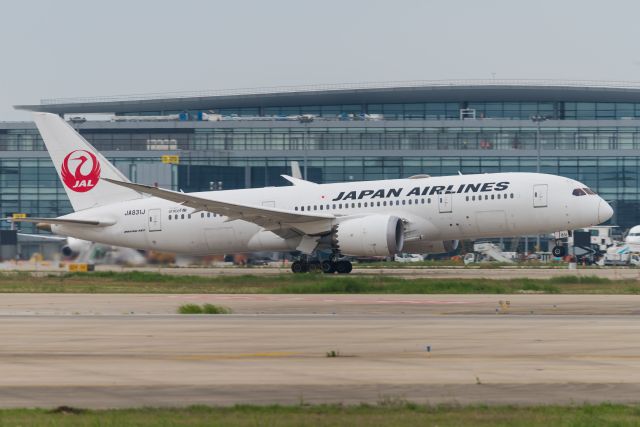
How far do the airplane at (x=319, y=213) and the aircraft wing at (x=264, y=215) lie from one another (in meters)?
0.06

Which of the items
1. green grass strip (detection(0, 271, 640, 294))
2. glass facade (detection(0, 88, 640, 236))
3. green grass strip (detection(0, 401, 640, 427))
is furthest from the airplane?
glass facade (detection(0, 88, 640, 236))

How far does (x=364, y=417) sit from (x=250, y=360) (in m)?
6.53

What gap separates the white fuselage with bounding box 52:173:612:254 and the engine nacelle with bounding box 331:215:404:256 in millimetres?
1032

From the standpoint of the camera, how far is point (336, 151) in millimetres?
117312

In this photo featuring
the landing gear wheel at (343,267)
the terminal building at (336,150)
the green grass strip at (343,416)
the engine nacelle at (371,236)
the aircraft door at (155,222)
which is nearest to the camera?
the green grass strip at (343,416)

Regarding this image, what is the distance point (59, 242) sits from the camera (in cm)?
6725

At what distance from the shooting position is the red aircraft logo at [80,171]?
192 feet

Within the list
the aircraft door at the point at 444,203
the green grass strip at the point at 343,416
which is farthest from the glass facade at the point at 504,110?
the green grass strip at the point at 343,416

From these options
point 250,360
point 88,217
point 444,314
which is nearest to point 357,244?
point 88,217

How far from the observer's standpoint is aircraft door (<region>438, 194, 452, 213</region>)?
53344 mm

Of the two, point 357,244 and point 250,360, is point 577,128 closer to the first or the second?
point 357,244

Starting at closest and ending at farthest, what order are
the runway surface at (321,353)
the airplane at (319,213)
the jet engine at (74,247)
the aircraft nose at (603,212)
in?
the runway surface at (321,353) → the airplane at (319,213) → the aircraft nose at (603,212) → the jet engine at (74,247)

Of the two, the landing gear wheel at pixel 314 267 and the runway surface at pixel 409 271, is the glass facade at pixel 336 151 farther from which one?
the landing gear wheel at pixel 314 267

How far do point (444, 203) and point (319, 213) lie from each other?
6.01 metres
